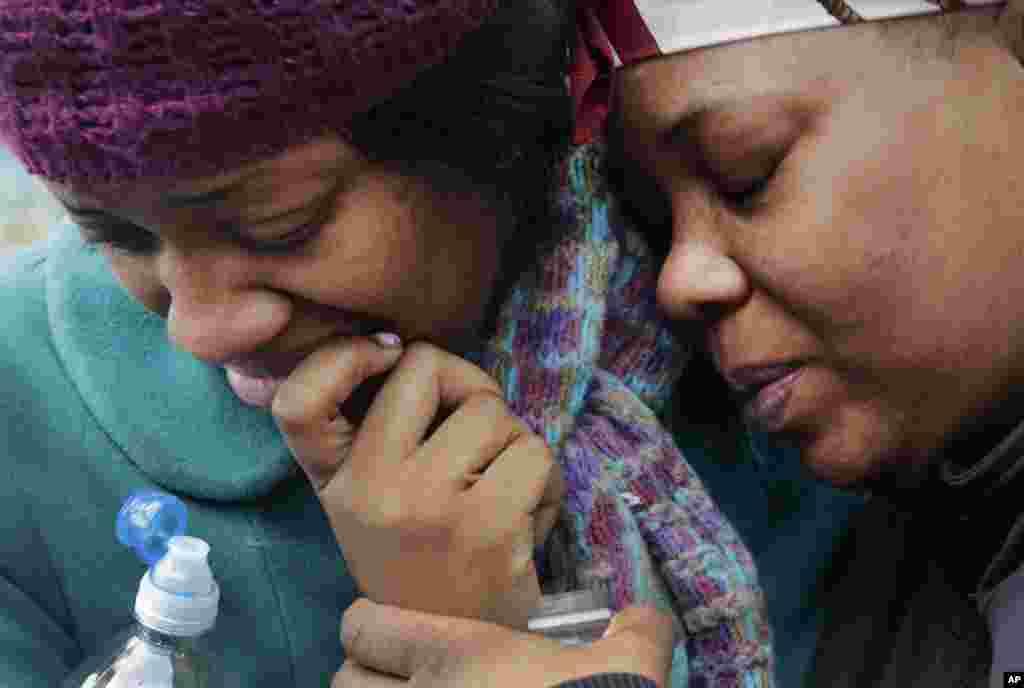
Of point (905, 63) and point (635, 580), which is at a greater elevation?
point (905, 63)

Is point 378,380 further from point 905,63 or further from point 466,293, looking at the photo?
point 905,63

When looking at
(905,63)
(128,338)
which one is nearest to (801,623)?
(905,63)

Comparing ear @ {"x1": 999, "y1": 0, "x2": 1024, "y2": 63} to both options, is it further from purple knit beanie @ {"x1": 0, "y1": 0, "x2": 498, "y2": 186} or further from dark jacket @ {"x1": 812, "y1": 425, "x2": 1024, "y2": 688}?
purple knit beanie @ {"x1": 0, "y1": 0, "x2": 498, "y2": 186}

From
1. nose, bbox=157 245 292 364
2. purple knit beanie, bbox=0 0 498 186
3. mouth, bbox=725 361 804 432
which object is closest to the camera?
purple knit beanie, bbox=0 0 498 186

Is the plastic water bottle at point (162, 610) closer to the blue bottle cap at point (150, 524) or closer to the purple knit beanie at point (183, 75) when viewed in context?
the blue bottle cap at point (150, 524)

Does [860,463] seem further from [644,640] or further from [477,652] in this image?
[477,652]

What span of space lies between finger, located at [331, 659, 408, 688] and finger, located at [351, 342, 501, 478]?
0.14m

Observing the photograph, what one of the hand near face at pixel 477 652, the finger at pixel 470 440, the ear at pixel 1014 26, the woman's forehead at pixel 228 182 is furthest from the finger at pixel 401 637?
the ear at pixel 1014 26

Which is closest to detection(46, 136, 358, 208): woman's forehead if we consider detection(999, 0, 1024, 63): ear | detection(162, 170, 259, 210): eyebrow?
detection(162, 170, 259, 210): eyebrow

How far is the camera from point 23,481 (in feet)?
3.34

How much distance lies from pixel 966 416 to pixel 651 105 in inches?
13.0

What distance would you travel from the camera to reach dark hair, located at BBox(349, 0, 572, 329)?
35.6 inches

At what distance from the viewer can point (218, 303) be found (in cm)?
90

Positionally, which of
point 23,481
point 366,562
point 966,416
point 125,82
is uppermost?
point 125,82
